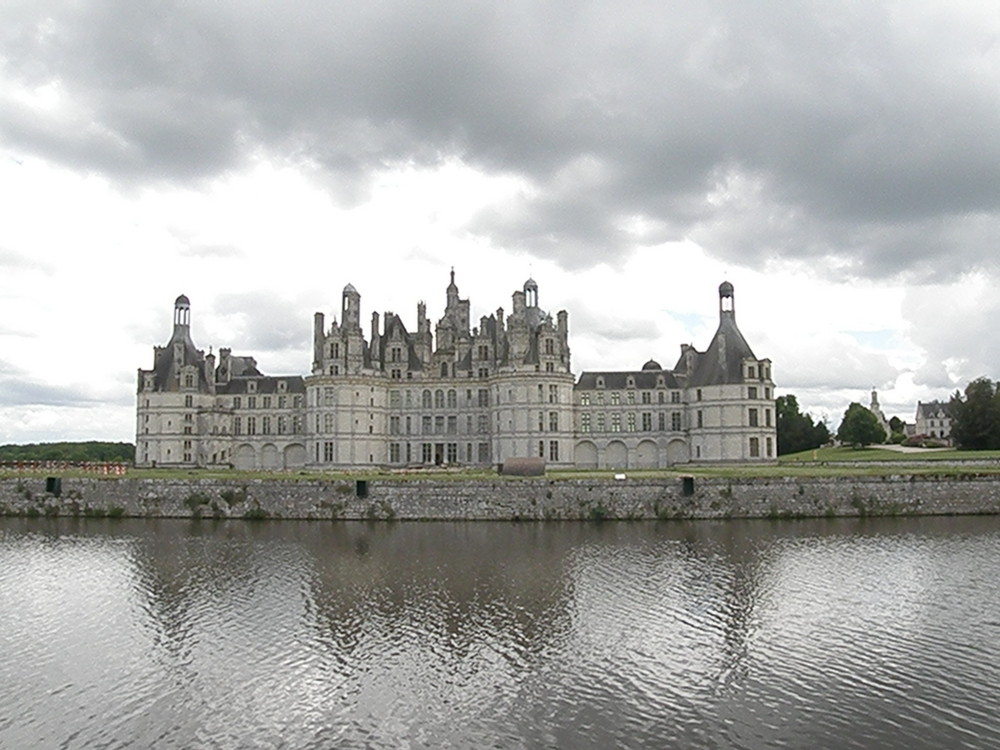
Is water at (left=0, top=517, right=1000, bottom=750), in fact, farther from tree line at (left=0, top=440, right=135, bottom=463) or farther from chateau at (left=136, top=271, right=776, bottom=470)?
tree line at (left=0, top=440, right=135, bottom=463)

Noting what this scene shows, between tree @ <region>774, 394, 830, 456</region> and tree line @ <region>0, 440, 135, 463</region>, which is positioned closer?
tree @ <region>774, 394, 830, 456</region>

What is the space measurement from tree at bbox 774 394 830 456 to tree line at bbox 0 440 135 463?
8025 cm

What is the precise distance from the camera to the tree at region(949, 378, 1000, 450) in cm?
6175

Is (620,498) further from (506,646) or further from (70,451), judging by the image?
(70,451)

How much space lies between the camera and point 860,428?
3108 inches

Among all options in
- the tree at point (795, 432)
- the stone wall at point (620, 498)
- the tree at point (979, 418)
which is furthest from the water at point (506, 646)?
the tree at point (795, 432)

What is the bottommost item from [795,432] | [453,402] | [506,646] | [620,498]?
[506,646]

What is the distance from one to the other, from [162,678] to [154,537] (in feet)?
70.5

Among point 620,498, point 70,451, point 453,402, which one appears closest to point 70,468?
point 453,402

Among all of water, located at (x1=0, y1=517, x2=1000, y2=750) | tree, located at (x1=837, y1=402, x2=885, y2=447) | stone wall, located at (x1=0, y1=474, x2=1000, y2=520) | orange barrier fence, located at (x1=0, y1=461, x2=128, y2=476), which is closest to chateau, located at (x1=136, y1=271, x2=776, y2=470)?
orange barrier fence, located at (x1=0, y1=461, x2=128, y2=476)

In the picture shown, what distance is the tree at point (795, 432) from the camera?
281 ft

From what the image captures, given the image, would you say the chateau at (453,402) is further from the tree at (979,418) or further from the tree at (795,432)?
the tree at (795,432)

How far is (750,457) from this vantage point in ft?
202

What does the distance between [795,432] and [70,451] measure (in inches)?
3702
